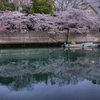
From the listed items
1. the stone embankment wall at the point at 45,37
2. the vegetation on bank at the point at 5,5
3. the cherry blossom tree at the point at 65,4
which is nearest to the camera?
the stone embankment wall at the point at 45,37

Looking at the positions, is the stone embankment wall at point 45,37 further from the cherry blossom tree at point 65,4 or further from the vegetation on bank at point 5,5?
the cherry blossom tree at point 65,4

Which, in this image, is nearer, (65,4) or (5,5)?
(5,5)

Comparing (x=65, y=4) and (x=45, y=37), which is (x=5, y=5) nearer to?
(x=45, y=37)

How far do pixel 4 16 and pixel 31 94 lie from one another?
12.3 metres

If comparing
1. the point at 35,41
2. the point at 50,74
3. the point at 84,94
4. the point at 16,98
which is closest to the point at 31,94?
the point at 16,98

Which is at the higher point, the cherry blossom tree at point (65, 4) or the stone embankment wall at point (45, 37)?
the cherry blossom tree at point (65, 4)

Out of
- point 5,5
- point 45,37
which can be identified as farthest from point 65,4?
point 5,5

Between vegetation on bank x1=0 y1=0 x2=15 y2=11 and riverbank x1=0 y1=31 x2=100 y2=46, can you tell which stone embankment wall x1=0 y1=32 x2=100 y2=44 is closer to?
riverbank x1=0 y1=31 x2=100 y2=46

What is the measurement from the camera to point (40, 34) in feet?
54.5

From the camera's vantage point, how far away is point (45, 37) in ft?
54.8

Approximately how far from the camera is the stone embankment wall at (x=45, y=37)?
622 inches

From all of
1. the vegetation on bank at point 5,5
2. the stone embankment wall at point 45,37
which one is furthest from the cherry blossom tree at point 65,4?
the vegetation on bank at point 5,5

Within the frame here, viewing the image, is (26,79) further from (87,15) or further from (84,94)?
(87,15)

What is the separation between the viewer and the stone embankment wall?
1580 centimetres
